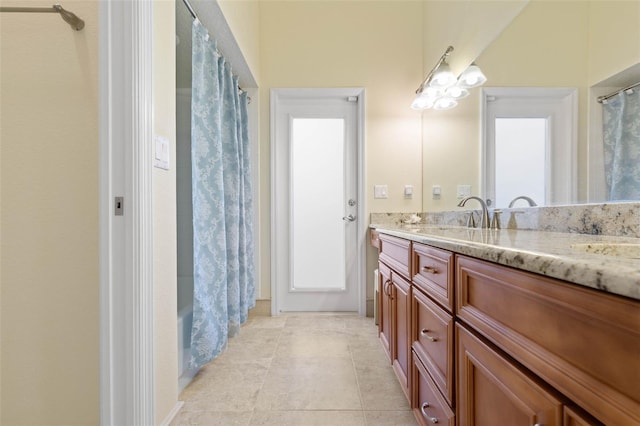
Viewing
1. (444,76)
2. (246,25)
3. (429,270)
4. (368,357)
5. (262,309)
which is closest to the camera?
(429,270)

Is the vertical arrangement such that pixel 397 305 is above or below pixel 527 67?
below

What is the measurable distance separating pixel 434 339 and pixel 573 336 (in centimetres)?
58

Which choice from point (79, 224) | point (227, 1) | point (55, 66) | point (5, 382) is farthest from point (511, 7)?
point (5, 382)

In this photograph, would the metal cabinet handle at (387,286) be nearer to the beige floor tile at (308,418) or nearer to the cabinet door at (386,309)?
the cabinet door at (386,309)

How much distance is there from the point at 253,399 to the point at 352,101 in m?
2.42

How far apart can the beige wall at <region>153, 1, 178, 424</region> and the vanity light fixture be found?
5.53 ft

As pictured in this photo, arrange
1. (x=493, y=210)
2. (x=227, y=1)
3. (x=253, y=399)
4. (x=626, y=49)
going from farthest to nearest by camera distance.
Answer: (x=227, y=1), (x=493, y=210), (x=253, y=399), (x=626, y=49)

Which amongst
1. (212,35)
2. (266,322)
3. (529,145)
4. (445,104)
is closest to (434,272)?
(529,145)

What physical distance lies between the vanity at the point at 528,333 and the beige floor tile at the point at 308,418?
370 mm

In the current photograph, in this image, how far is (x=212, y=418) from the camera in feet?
4.18

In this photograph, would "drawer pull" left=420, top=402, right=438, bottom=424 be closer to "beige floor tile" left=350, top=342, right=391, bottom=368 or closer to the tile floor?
the tile floor

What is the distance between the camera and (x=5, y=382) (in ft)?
3.54

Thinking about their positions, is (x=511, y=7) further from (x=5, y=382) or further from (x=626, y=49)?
(x=5, y=382)

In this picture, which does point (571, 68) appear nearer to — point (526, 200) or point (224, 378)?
point (526, 200)
